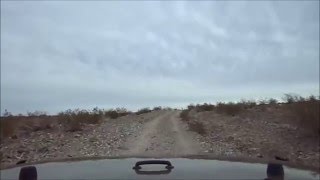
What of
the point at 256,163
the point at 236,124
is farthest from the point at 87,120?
the point at 256,163

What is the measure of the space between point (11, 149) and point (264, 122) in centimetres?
1194

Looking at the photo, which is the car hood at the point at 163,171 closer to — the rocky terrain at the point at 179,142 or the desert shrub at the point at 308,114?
the rocky terrain at the point at 179,142

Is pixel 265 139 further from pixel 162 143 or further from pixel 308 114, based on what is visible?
pixel 162 143

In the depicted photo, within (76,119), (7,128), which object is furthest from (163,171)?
(76,119)

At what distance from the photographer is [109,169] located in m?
3.12

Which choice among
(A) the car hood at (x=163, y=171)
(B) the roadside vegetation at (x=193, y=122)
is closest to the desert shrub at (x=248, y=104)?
(B) the roadside vegetation at (x=193, y=122)

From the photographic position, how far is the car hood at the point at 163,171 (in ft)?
9.18

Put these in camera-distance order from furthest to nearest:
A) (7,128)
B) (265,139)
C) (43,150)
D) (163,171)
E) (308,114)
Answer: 1. (7,128)
2. (308,114)
3. (265,139)
4. (43,150)
5. (163,171)

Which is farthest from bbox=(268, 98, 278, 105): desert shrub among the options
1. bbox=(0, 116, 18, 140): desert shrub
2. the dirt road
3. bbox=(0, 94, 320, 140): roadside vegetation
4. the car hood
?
the car hood

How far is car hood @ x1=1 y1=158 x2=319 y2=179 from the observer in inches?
110

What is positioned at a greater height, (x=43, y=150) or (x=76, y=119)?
(x=76, y=119)

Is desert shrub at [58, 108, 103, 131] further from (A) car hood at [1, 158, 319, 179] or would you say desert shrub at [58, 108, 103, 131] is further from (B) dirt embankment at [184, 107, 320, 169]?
(A) car hood at [1, 158, 319, 179]

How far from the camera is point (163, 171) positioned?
9.39 feet

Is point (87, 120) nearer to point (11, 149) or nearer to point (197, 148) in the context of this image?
point (11, 149)
